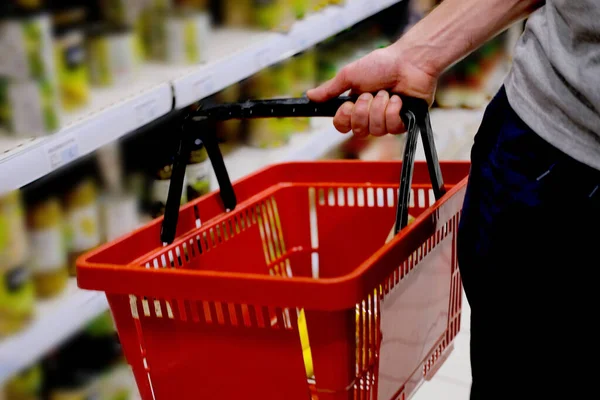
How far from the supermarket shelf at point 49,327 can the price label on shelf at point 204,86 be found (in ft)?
1.53

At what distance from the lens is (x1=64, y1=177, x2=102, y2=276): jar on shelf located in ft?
4.85

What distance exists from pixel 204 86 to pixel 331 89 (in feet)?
2.08

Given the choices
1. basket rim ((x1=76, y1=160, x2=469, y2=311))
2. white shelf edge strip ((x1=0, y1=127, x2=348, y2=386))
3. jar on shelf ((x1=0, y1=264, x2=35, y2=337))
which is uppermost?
Answer: basket rim ((x1=76, y1=160, x2=469, y2=311))

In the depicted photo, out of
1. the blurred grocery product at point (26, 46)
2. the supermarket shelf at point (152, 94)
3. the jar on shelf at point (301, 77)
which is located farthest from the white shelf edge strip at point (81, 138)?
the jar on shelf at point (301, 77)

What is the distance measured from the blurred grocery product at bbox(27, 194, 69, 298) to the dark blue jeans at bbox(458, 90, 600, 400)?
888mm

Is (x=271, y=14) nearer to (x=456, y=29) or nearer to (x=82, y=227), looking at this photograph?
(x=82, y=227)

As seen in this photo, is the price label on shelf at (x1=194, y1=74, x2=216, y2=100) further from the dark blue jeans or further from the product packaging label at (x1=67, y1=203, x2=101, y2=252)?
the dark blue jeans

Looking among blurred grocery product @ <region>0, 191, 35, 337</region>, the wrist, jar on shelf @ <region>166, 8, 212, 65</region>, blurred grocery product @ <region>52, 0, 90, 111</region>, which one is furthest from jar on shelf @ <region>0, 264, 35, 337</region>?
the wrist

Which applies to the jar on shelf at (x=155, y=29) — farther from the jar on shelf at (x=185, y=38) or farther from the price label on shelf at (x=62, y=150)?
the price label on shelf at (x=62, y=150)

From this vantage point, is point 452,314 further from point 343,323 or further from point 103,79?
point 103,79

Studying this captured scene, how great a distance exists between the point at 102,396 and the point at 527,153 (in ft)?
3.90

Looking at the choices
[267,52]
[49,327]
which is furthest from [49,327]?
[267,52]

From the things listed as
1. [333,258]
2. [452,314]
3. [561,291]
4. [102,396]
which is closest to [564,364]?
[561,291]

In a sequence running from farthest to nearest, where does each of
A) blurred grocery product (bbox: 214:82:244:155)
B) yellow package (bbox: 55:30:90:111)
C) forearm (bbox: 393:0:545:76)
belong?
blurred grocery product (bbox: 214:82:244:155) < yellow package (bbox: 55:30:90:111) < forearm (bbox: 393:0:545:76)
